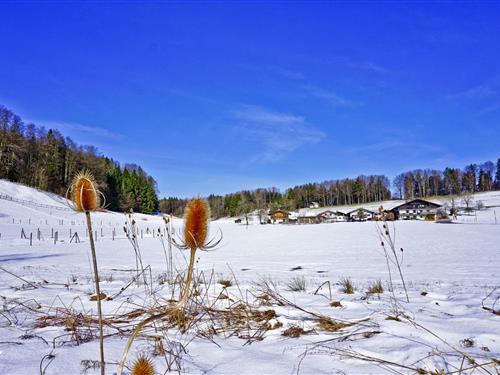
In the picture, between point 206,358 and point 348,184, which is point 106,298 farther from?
point 348,184

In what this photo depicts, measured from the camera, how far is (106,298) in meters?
4.19

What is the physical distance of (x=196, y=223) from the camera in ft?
5.32

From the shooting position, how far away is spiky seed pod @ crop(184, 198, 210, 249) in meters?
1.56

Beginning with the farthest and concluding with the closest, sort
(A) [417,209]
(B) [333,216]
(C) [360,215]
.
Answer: (B) [333,216], (C) [360,215], (A) [417,209]

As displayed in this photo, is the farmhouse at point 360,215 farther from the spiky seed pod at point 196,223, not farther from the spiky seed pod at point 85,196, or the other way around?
the spiky seed pod at point 85,196

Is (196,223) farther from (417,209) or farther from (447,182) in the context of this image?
(447,182)

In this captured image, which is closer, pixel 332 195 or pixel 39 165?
pixel 39 165

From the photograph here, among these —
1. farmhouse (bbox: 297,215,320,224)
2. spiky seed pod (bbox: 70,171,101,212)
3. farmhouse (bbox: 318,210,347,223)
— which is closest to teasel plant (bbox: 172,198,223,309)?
spiky seed pod (bbox: 70,171,101,212)

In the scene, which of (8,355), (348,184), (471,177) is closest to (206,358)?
(8,355)

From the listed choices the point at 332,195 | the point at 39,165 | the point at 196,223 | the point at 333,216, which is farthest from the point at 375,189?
the point at 196,223

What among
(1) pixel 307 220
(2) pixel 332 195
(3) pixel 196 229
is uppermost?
(2) pixel 332 195

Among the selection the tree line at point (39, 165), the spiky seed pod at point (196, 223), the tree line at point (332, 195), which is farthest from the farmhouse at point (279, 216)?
the spiky seed pod at point (196, 223)

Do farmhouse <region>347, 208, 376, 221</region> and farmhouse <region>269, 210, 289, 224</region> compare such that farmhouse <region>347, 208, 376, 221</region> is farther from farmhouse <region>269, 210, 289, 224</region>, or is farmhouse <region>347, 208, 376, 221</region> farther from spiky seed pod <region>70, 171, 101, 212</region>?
spiky seed pod <region>70, 171, 101, 212</region>

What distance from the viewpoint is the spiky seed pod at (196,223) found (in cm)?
156
